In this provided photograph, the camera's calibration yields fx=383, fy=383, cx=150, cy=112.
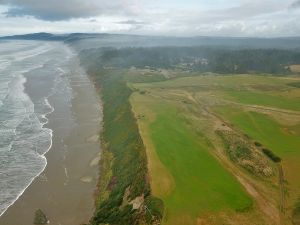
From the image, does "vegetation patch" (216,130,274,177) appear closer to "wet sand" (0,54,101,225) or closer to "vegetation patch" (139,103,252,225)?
"vegetation patch" (139,103,252,225)

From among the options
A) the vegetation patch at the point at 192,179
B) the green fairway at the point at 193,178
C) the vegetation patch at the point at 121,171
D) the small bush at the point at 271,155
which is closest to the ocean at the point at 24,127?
the vegetation patch at the point at 121,171

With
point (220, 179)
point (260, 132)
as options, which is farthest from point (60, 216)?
point (260, 132)

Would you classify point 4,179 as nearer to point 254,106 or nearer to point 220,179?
point 220,179

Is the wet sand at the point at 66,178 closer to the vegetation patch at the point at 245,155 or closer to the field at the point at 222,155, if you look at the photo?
the field at the point at 222,155

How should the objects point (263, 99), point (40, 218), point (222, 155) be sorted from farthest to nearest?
point (263, 99) → point (222, 155) → point (40, 218)

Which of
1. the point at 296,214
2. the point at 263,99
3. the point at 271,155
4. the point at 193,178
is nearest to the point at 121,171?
the point at 193,178

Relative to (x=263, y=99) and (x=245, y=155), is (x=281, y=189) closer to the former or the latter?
(x=245, y=155)
